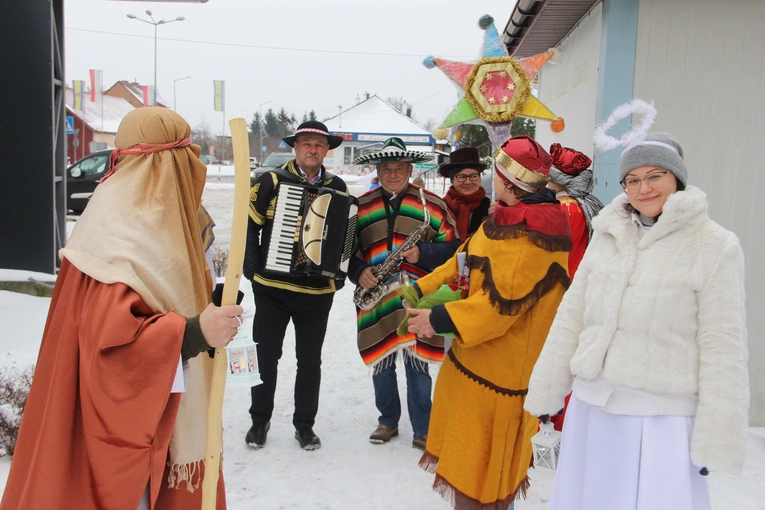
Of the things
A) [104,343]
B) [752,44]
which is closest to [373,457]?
[104,343]

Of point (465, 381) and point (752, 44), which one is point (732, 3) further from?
point (465, 381)

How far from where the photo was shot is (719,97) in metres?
4.11

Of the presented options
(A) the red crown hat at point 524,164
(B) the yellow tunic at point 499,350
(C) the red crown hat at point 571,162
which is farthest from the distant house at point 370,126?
(B) the yellow tunic at point 499,350

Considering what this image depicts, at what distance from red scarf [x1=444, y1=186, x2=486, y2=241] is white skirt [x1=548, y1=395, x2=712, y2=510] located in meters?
2.29

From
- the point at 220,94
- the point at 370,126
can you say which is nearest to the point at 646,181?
the point at 220,94

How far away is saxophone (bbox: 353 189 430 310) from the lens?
150 inches

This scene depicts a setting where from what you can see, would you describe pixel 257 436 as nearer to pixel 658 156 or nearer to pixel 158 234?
pixel 158 234

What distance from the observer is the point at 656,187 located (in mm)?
2076

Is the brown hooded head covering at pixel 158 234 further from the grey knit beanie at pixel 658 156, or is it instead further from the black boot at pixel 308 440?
the black boot at pixel 308 440

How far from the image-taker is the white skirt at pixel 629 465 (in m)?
1.97

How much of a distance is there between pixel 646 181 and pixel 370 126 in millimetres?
37316

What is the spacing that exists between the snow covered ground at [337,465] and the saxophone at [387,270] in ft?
3.24

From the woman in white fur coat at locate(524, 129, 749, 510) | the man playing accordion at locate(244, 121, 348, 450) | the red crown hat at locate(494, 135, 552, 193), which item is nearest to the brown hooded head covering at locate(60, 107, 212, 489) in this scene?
the red crown hat at locate(494, 135, 552, 193)

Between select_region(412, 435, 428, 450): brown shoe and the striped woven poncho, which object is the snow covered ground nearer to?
select_region(412, 435, 428, 450): brown shoe
